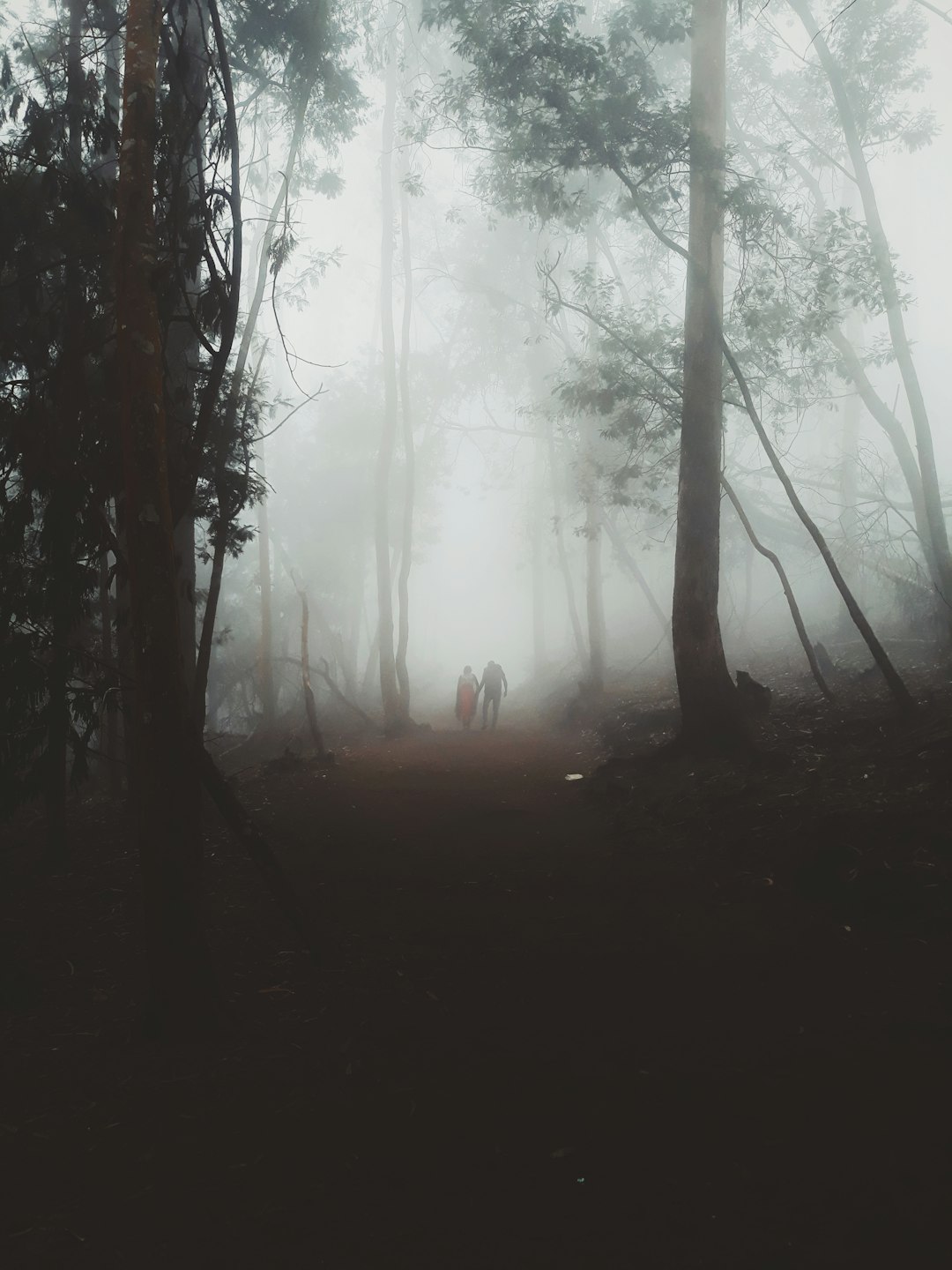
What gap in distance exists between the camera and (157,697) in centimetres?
359

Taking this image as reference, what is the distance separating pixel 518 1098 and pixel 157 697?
2560mm

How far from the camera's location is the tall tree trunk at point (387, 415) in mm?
16609

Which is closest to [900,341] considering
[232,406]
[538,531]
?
[232,406]

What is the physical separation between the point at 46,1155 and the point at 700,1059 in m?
Result: 2.78

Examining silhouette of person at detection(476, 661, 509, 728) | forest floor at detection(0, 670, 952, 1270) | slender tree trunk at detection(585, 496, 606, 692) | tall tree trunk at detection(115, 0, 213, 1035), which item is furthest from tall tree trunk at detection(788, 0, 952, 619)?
tall tree trunk at detection(115, 0, 213, 1035)

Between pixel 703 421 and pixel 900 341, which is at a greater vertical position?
pixel 900 341

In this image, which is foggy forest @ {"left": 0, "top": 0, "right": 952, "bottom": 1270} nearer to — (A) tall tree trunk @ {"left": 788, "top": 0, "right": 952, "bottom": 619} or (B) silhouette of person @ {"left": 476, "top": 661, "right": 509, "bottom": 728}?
(A) tall tree trunk @ {"left": 788, "top": 0, "right": 952, "bottom": 619}

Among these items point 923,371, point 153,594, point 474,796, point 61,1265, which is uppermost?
point 923,371

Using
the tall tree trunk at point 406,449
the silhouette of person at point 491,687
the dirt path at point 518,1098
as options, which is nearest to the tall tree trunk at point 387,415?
the tall tree trunk at point 406,449

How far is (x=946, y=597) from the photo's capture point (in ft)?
33.6

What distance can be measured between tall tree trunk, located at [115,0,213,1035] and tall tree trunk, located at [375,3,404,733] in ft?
40.4

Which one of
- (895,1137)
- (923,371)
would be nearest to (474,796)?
(895,1137)

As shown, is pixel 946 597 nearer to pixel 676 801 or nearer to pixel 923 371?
pixel 676 801

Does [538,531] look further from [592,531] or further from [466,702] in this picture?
[466,702]
